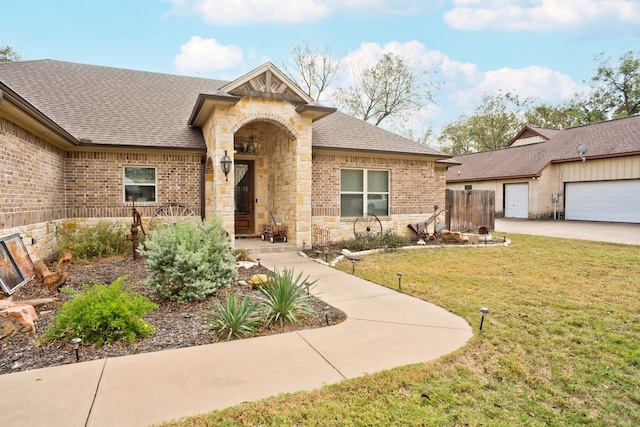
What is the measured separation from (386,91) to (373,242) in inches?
780

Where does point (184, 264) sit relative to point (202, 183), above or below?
below

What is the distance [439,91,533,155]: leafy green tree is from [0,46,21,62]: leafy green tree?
39778mm

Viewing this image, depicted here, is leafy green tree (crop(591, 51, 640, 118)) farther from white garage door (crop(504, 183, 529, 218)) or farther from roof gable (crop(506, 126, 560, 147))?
white garage door (crop(504, 183, 529, 218))

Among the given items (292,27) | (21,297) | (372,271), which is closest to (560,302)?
(372,271)

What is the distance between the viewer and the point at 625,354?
11.3 ft

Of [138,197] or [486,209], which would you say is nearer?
[138,197]

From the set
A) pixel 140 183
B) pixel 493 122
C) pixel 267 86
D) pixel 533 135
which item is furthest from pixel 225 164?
pixel 493 122

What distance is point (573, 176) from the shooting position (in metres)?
19.9

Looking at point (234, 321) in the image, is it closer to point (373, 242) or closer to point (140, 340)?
point (140, 340)

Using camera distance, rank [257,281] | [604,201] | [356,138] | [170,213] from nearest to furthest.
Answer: [257,281] → [170,213] → [356,138] → [604,201]

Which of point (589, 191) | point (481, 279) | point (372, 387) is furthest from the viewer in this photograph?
point (589, 191)

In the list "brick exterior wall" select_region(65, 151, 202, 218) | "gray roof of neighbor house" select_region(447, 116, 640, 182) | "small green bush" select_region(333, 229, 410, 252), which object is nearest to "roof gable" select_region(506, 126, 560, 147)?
"gray roof of neighbor house" select_region(447, 116, 640, 182)

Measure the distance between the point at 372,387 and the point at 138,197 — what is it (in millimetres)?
9138

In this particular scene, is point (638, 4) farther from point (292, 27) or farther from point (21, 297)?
point (21, 297)
